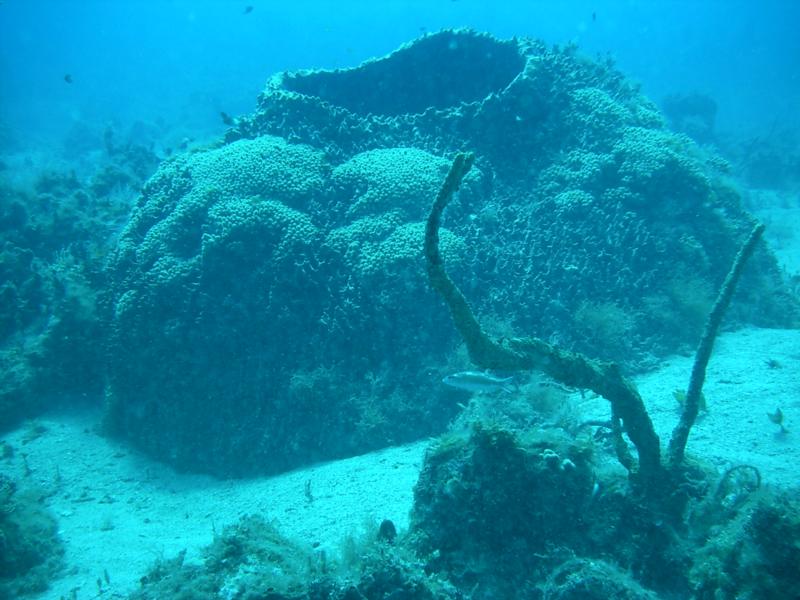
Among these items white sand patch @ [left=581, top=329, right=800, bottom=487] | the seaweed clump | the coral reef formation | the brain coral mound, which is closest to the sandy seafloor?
white sand patch @ [left=581, top=329, right=800, bottom=487]

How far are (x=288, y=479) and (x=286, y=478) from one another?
68 millimetres

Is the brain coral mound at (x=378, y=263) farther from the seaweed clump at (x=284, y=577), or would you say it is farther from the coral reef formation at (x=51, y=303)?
the seaweed clump at (x=284, y=577)

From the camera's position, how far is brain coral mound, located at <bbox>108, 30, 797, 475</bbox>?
6723mm

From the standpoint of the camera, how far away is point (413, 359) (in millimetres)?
6703

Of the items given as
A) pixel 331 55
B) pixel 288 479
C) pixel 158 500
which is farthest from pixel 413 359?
pixel 331 55

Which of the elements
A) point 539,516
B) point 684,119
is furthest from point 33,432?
point 684,119

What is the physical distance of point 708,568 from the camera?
310cm

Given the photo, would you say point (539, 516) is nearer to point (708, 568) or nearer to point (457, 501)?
point (457, 501)

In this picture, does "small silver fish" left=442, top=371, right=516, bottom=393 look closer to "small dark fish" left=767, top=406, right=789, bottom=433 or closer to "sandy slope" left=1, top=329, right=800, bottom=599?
"sandy slope" left=1, top=329, right=800, bottom=599

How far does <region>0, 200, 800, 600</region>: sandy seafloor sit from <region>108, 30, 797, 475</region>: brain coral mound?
0.46 m

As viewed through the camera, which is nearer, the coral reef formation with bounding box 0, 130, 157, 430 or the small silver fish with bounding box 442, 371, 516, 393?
the small silver fish with bounding box 442, 371, 516, 393

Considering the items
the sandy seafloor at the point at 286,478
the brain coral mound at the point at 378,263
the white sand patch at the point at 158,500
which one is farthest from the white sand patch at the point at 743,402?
the white sand patch at the point at 158,500

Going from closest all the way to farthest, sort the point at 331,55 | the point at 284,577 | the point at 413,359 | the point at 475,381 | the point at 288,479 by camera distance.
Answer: the point at 284,577 < the point at 475,381 < the point at 288,479 < the point at 413,359 < the point at 331,55

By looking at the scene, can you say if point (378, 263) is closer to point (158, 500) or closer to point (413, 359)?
point (413, 359)
